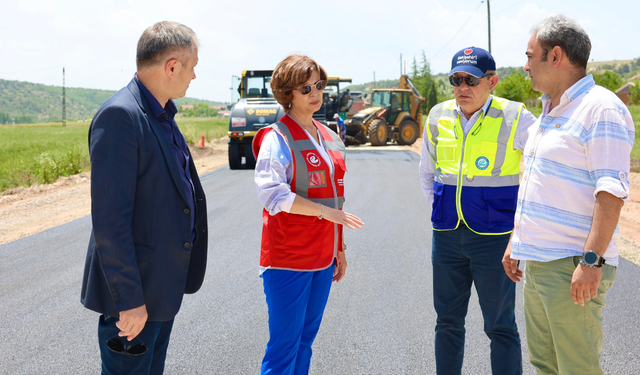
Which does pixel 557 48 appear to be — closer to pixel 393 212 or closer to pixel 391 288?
pixel 391 288

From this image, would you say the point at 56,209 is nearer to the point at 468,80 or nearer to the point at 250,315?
the point at 250,315

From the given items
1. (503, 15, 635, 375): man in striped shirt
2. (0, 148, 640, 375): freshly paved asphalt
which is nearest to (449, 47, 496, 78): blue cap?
(503, 15, 635, 375): man in striped shirt

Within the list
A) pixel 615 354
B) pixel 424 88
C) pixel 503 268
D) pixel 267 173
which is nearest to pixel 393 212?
pixel 615 354

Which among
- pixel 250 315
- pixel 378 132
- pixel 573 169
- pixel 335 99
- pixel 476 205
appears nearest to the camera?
pixel 573 169

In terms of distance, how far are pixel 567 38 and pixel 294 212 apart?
1.42 metres

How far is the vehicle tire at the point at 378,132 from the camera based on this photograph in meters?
21.5

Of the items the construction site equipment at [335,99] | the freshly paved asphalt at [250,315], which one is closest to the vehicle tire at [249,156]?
the construction site equipment at [335,99]

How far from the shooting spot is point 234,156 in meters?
14.2

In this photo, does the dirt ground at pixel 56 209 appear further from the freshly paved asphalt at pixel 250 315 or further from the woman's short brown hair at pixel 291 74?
the woman's short brown hair at pixel 291 74

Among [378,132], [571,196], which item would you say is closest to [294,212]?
[571,196]

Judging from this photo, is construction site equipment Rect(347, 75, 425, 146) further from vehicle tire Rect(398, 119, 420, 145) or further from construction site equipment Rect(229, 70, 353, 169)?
construction site equipment Rect(229, 70, 353, 169)

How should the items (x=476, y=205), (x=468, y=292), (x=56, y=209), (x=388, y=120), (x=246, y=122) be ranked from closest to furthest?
(x=476, y=205)
(x=468, y=292)
(x=56, y=209)
(x=246, y=122)
(x=388, y=120)

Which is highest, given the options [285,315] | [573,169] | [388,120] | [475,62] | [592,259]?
[388,120]

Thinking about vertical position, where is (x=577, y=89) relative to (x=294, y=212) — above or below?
above
